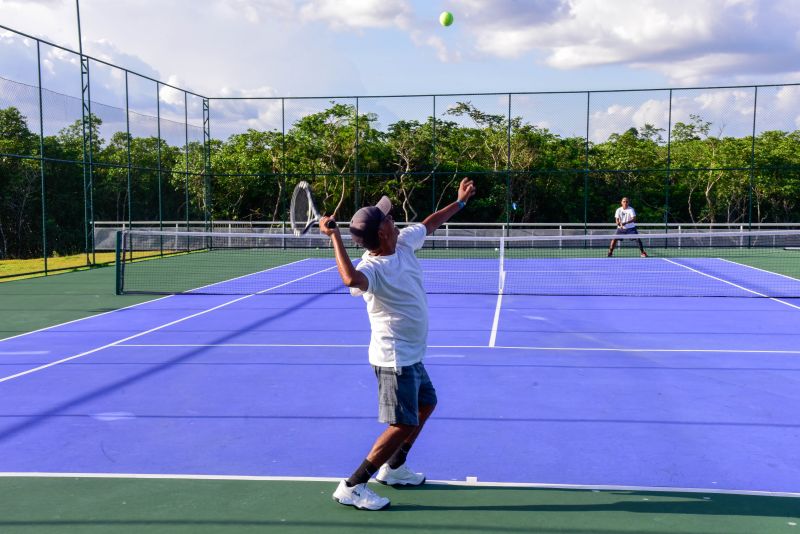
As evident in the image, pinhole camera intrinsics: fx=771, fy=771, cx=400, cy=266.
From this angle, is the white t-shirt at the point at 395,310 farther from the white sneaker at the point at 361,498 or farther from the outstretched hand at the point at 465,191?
the outstretched hand at the point at 465,191

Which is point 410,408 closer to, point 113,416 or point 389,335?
point 389,335

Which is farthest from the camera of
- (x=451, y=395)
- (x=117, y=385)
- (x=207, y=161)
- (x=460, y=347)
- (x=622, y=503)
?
(x=207, y=161)

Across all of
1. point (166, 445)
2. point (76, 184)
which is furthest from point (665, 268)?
point (76, 184)

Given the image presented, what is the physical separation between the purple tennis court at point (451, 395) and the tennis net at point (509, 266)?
6.42 ft

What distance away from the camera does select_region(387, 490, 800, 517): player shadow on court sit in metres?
4.27

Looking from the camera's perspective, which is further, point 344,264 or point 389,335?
point 389,335

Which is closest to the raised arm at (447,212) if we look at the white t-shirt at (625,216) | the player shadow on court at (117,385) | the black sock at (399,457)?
the black sock at (399,457)

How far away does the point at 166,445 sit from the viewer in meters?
5.46

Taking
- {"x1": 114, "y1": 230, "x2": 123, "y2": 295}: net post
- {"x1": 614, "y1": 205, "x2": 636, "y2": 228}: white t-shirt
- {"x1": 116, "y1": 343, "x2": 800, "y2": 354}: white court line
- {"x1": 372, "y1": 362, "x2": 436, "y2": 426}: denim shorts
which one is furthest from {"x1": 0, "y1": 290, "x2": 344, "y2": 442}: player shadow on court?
{"x1": 614, "y1": 205, "x2": 636, "y2": 228}: white t-shirt

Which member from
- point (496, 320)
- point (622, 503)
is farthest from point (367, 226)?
point (496, 320)

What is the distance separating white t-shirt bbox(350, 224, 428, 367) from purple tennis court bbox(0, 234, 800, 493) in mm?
1008

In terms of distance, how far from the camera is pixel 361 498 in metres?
4.30

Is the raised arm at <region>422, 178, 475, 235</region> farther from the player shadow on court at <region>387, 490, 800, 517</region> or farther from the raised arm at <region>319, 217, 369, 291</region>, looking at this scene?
the player shadow on court at <region>387, 490, 800, 517</region>

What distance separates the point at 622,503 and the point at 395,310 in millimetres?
1691
